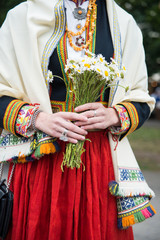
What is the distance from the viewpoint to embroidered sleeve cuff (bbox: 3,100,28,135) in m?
1.66

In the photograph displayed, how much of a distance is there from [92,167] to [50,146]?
0.24 meters

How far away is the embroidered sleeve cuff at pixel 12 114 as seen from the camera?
1.66 m

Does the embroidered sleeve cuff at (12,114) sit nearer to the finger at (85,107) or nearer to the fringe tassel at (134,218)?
the finger at (85,107)

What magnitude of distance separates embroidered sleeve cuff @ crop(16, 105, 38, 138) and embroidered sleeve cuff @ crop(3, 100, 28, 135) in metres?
0.02

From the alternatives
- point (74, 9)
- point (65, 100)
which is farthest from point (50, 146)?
point (74, 9)

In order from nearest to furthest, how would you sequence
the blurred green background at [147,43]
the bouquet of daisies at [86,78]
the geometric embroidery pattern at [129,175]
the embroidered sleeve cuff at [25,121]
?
the bouquet of daisies at [86,78] → the embroidered sleeve cuff at [25,121] → the geometric embroidery pattern at [129,175] → the blurred green background at [147,43]

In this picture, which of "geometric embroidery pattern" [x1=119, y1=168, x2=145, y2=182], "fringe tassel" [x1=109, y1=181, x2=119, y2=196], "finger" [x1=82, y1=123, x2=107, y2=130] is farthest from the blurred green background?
"finger" [x1=82, y1=123, x2=107, y2=130]

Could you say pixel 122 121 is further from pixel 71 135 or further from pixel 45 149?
pixel 45 149

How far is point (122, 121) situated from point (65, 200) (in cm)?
46

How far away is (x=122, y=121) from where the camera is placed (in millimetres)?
1690

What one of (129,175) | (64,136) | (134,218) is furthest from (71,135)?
(134,218)

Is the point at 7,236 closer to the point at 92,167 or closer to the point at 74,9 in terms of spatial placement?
the point at 92,167

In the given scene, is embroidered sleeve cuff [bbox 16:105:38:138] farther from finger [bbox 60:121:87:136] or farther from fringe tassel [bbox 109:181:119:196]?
fringe tassel [bbox 109:181:119:196]

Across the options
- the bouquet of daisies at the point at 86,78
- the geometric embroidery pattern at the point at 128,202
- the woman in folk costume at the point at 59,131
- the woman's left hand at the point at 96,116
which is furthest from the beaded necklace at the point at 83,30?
the geometric embroidery pattern at the point at 128,202
